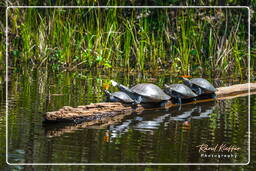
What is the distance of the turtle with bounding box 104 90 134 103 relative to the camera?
343 inches

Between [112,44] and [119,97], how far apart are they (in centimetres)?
642

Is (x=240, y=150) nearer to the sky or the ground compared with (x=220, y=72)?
nearer to the ground

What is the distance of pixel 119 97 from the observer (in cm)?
869

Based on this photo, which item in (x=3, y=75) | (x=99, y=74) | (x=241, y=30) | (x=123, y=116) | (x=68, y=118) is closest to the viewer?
(x=68, y=118)

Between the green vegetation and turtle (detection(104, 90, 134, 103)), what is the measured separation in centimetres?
539

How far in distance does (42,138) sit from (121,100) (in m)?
1.98

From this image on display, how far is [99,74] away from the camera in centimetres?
1398

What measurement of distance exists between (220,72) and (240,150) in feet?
24.2

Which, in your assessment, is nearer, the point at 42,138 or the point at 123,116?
the point at 42,138

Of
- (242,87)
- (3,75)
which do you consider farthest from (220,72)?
(3,75)

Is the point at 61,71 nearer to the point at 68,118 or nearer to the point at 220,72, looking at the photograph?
the point at 220,72

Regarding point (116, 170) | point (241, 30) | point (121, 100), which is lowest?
point (116, 170)

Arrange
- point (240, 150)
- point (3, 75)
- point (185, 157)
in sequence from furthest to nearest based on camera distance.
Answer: point (3, 75)
point (240, 150)
point (185, 157)

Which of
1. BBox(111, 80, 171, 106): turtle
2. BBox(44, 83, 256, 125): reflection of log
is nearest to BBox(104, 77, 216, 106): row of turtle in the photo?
BBox(111, 80, 171, 106): turtle
